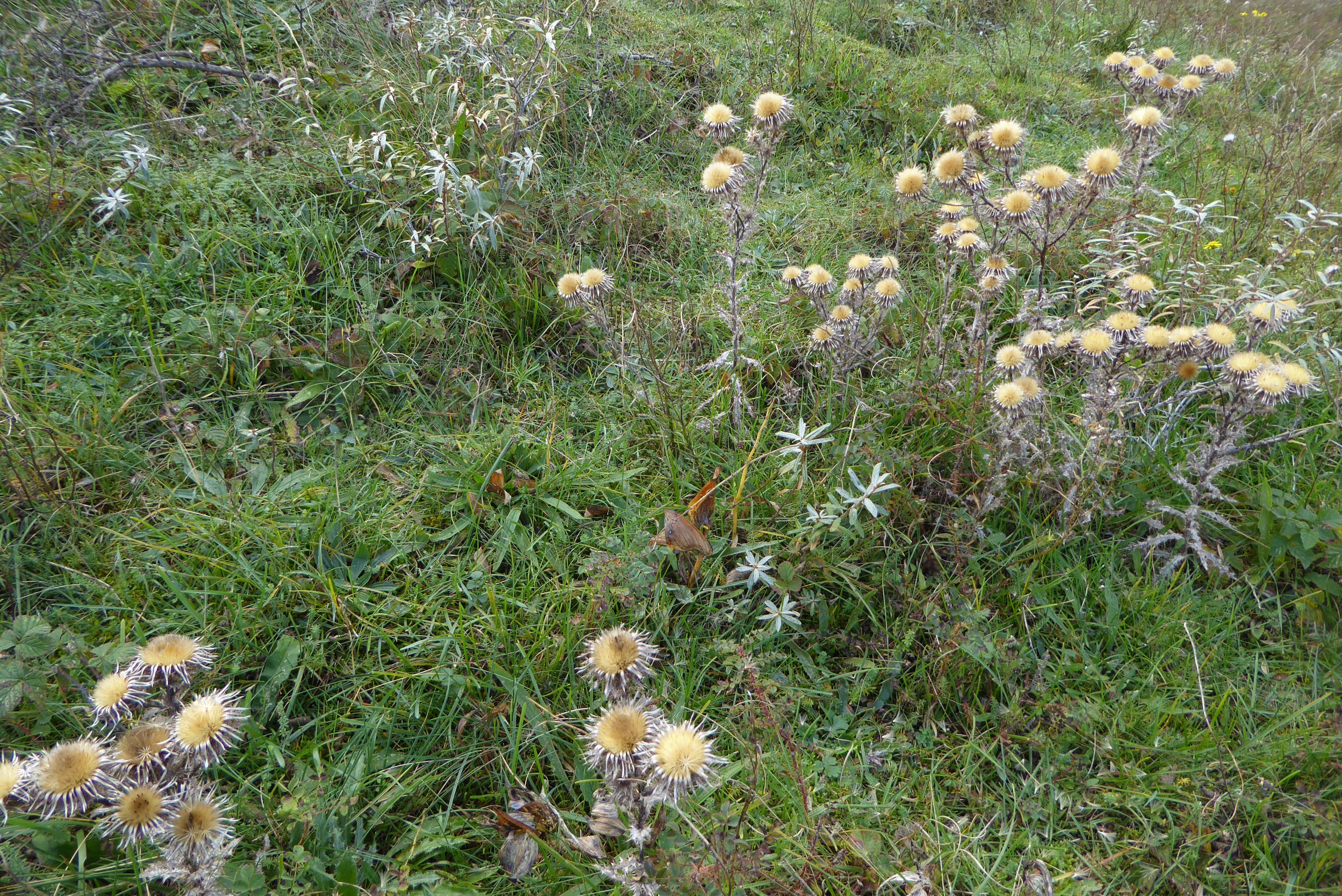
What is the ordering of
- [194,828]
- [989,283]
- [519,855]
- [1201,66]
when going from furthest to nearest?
[1201,66]
[989,283]
[519,855]
[194,828]

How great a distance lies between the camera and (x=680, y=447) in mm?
2547

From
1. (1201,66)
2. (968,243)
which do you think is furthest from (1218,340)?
(1201,66)

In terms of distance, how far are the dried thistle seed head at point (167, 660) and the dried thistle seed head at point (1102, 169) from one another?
264 cm

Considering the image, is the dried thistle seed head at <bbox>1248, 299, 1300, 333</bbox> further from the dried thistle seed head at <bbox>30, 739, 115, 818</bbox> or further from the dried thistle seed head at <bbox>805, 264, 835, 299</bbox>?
the dried thistle seed head at <bbox>30, 739, 115, 818</bbox>

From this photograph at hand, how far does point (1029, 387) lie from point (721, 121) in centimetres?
125

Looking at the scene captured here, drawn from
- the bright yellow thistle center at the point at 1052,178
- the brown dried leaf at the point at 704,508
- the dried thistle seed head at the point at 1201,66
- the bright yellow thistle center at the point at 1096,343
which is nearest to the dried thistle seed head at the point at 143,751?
the brown dried leaf at the point at 704,508

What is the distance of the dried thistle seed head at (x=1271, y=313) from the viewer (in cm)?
204

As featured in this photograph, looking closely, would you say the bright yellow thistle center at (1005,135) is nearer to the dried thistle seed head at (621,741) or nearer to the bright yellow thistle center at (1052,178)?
the bright yellow thistle center at (1052,178)

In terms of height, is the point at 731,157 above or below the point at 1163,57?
below

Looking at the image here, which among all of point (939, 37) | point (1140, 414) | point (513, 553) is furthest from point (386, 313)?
point (939, 37)

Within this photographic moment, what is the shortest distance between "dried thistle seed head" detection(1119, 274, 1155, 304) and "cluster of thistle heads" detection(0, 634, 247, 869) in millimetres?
2530

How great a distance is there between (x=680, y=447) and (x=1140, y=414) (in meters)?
1.49

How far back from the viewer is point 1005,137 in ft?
7.54

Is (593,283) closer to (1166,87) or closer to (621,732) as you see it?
(621,732)
